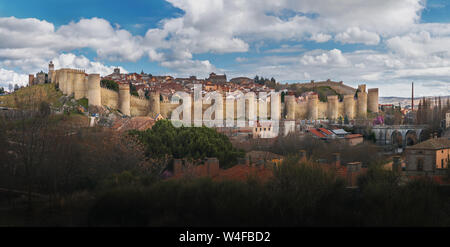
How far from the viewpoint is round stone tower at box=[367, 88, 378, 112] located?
2483 inches

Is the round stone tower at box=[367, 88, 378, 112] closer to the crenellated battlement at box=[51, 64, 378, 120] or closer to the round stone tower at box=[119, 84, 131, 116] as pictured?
the crenellated battlement at box=[51, 64, 378, 120]

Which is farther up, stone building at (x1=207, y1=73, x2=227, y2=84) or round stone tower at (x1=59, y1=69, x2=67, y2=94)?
stone building at (x1=207, y1=73, x2=227, y2=84)

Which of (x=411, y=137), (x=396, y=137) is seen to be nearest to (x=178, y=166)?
(x=396, y=137)

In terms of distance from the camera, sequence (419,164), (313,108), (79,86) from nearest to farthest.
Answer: (419,164)
(79,86)
(313,108)

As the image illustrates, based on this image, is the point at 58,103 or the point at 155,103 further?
the point at 155,103

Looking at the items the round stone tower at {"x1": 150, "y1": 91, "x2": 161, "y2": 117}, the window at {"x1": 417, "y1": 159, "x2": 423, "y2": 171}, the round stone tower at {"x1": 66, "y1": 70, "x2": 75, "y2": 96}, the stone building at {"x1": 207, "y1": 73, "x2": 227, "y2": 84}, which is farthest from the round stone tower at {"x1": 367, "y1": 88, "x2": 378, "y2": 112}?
the window at {"x1": 417, "y1": 159, "x2": 423, "y2": 171}

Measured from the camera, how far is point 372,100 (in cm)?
6359

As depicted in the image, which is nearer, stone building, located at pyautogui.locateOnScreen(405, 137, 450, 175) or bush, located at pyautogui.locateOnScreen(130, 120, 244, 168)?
bush, located at pyautogui.locateOnScreen(130, 120, 244, 168)
